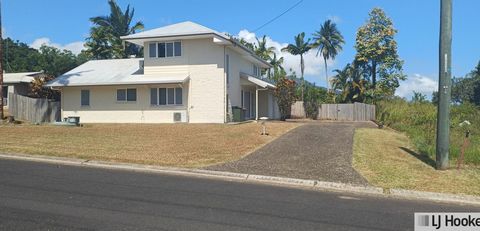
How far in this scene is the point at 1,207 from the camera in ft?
23.6

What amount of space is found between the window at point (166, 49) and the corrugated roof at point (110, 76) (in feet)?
4.36

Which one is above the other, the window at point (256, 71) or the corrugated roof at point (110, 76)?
the window at point (256, 71)

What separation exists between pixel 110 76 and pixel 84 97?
7.37 ft

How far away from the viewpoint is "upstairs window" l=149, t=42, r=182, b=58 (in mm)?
26672

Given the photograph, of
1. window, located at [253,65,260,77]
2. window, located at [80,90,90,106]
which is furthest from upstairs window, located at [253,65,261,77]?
window, located at [80,90,90,106]

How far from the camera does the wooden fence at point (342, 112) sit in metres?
36.1

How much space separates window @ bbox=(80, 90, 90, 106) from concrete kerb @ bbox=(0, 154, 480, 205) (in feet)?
51.4

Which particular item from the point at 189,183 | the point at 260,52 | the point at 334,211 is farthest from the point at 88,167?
the point at 260,52

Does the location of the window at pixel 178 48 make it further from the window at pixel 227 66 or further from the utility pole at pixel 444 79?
the utility pole at pixel 444 79

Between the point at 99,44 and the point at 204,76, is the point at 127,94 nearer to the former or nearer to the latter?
the point at 204,76

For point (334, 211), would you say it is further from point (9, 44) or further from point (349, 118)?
point (9, 44)

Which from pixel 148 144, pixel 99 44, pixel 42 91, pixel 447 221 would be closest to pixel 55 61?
pixel 99 44

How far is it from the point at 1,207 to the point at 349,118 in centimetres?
3231

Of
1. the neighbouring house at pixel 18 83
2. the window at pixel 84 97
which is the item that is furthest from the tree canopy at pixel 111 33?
the window at pixel 84 97
